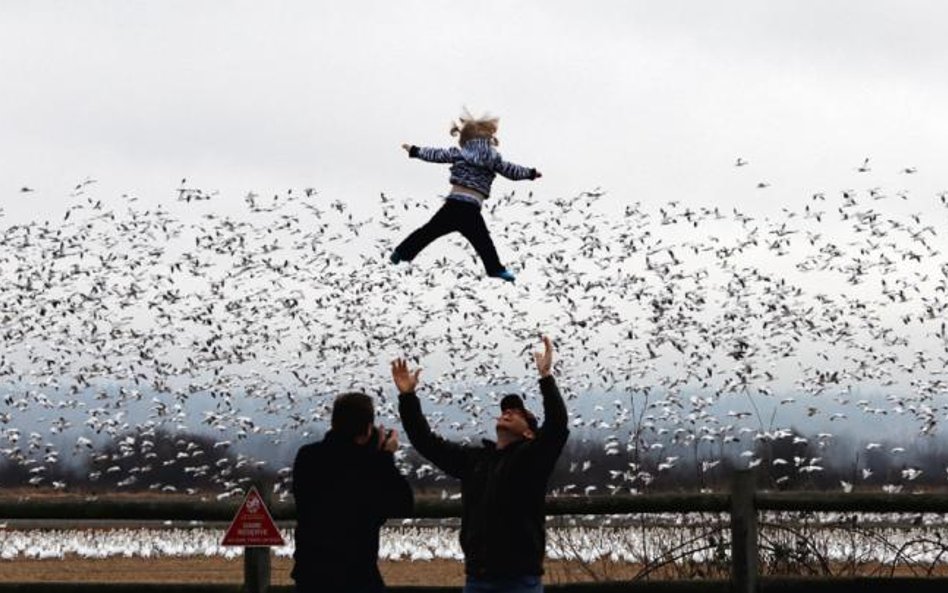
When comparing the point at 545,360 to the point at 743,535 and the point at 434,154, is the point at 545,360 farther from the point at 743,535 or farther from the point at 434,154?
the point at 743,535

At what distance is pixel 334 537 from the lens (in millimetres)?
8344

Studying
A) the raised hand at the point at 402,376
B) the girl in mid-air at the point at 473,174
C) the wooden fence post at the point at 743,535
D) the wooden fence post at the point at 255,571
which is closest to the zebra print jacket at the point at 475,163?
the girl in mid-air at the point at 473,174

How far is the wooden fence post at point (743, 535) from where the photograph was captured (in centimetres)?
1199

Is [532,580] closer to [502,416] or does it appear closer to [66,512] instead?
[502,416]

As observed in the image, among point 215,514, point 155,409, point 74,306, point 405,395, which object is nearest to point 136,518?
point 215,514

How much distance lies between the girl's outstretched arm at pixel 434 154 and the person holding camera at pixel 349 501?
7.71 feet

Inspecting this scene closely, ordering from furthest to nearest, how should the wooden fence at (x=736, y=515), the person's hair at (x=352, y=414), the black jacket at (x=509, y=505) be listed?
the wooden fence at (x=736, y=515) < the black jacket at (x=509, y=505) < the person's hair at (x=352, y=414)

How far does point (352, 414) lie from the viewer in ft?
27.0

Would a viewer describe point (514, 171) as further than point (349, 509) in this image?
Yes

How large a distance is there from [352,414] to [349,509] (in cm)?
47

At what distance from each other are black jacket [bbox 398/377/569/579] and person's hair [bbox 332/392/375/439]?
800mm

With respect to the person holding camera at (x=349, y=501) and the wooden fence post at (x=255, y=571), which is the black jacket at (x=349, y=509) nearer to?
the person holding camera at (x=349, y=501)

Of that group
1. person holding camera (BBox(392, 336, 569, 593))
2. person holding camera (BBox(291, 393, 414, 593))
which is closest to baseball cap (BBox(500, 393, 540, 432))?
person holding camera (BBox(392, 336, 569, 593))

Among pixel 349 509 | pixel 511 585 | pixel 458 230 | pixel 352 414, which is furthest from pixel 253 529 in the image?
pixel 352 414
